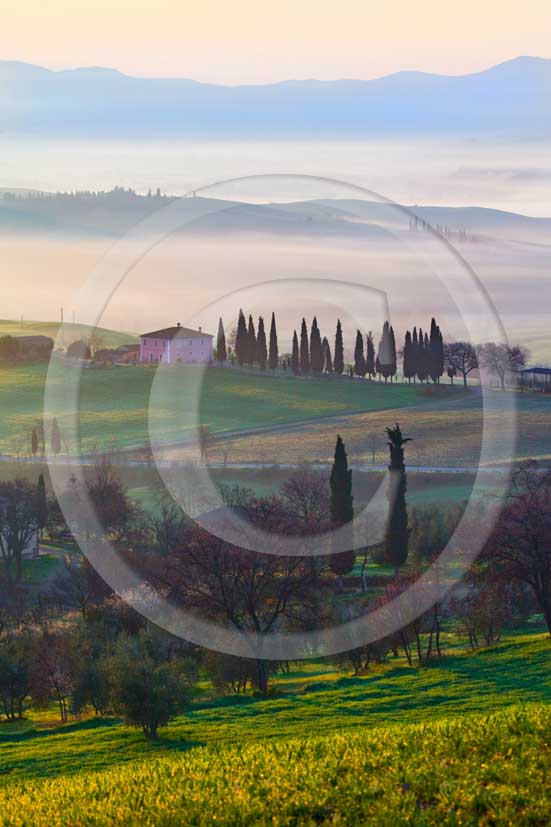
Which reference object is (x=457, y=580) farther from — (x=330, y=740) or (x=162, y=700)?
(x=330, y=740)

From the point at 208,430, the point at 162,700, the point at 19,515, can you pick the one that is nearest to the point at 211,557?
the point at 162,700

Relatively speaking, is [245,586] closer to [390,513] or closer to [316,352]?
[390,513]

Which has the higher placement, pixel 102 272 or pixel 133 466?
pixel 102 272

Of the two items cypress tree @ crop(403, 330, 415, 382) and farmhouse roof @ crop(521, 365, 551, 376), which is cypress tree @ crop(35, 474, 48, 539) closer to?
cypress tree @ crop(403, 330, 415, 382)

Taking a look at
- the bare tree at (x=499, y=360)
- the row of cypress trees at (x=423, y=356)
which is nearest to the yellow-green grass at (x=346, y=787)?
the row of cypress trees at (x=423, y=356)
